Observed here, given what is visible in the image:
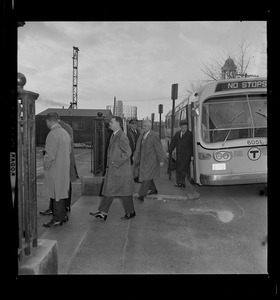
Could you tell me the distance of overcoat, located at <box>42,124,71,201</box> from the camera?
14.5 ft

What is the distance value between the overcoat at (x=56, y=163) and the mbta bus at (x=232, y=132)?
3494 mm

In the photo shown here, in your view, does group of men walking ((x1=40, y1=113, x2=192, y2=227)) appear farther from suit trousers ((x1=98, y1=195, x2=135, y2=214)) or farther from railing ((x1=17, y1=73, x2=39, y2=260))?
railing ((x1=17, y1=73, x2=39, y2=260))

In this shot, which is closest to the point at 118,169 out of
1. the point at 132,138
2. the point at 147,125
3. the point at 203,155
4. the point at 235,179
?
the point at 147,125

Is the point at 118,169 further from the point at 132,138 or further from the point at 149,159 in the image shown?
the point at 132,138

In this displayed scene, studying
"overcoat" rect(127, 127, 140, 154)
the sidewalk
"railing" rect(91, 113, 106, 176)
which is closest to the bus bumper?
the sidewalk

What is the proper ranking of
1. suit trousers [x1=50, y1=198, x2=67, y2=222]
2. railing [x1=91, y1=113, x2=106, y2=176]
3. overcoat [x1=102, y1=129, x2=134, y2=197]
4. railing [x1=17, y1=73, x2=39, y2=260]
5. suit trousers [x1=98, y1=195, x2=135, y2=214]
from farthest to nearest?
1. railing [x1=91, y1=113, x2=106, y2=176]
2. suit trousers [x1=98, y1=195, x2=135, y2=214]
3. overcoat [x1=102, y1=129, x2=134, y2=197]
4. suit trousers [x1=50, y1=198, x2=67, y2=222]
5. railing [x1=17, y1=73, x2=39, y2=260]

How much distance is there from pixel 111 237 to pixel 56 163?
141 cm

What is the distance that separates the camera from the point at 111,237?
173 inches

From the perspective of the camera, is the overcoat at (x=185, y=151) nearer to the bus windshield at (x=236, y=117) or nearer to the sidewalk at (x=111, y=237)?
the bus windshield at (x=236, y=117)

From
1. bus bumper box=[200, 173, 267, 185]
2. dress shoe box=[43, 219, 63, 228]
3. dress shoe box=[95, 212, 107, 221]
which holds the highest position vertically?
bus bumper box=[200, 173, 267, 185]

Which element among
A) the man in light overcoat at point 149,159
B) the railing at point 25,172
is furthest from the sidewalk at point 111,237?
the railing at point 25,172

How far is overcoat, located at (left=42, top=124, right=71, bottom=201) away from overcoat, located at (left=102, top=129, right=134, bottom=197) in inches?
29.4
